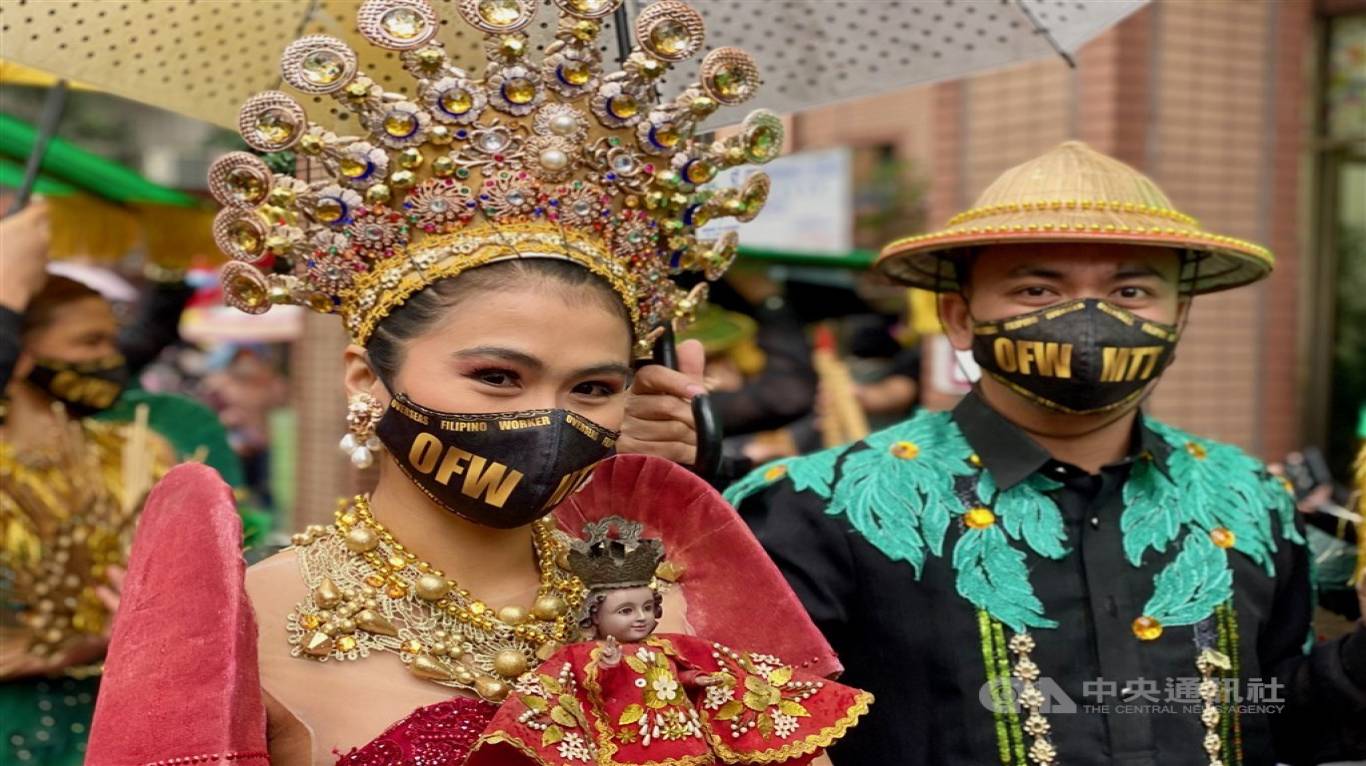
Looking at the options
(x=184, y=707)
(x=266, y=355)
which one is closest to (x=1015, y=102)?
(x=184, y=707)

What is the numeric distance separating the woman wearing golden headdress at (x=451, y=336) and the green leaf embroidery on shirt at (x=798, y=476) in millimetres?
618

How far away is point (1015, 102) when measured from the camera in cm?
663

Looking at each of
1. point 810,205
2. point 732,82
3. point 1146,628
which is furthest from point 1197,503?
point 810,205

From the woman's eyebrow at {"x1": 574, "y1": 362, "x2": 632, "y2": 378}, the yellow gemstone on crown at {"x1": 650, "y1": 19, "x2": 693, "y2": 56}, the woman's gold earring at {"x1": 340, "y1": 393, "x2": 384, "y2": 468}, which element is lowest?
the woman's gold earring at {"x1": 340, "y1": 393, "x2": 384, "y2": 468}

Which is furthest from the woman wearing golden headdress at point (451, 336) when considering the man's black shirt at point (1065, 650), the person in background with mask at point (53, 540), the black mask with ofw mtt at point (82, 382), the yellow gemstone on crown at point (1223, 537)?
the black mask with ofw mtt at point (82, 382)

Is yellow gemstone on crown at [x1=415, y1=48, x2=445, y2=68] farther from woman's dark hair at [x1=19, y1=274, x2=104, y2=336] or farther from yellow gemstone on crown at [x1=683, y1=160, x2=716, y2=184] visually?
woman's dark hair at [x1=19, y1=274, x2=104, y2=336]

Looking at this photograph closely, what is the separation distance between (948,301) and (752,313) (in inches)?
128

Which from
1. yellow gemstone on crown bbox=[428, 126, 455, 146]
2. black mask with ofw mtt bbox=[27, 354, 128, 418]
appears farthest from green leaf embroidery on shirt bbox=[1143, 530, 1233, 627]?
black mask with ofw mtt bbox=[27, 354, 128, 418]

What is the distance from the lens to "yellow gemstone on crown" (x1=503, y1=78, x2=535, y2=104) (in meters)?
2.08

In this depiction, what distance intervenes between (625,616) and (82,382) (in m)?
3.12

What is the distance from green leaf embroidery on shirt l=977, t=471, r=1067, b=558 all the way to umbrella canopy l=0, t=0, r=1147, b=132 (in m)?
0.93

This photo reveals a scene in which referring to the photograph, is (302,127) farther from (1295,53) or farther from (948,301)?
(1295,53)

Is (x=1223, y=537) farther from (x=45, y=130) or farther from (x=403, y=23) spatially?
(x=45, y=130)

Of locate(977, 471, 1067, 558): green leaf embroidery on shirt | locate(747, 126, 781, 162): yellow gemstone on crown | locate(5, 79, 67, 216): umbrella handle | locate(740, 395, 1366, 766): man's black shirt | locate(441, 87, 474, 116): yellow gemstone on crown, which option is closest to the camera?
locate(441, 87, 474, 116): yellow gemstone on crown
